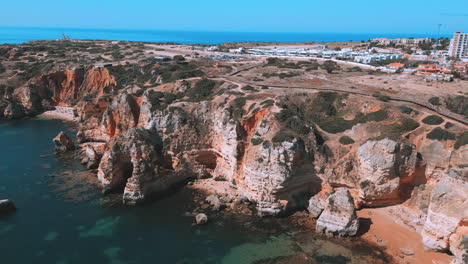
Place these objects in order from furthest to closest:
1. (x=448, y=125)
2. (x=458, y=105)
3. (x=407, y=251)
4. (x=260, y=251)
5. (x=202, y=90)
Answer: (x=202, y=90)
(x=458, y=105)
(x=448, y=125)
(x=260, y=251)
(x=407, y=251)

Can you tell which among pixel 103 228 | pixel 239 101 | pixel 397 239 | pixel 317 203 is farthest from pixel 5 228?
pixel 397 239

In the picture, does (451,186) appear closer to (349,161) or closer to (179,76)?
(349,161)

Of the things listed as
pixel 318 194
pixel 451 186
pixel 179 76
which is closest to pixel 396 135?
pixel 451 186

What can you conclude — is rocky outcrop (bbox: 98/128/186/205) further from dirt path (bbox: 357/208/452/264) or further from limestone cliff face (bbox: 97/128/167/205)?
dirt path (bbox: 357/208/452/264)

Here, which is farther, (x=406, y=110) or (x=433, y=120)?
(x=406, y=110)

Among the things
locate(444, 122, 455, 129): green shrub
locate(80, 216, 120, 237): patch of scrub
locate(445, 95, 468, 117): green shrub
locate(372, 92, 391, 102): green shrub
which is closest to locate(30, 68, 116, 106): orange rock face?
locate(80, 216, 120, 237): patch of scrub

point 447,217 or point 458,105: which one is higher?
point 458,105

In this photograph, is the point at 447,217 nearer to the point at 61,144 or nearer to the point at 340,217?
the point at 340,217
